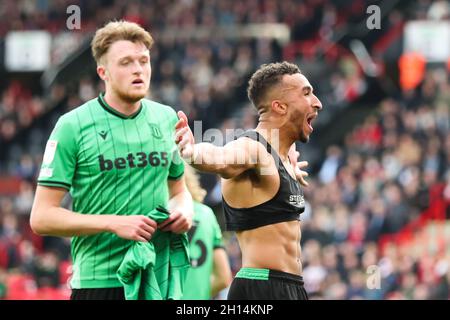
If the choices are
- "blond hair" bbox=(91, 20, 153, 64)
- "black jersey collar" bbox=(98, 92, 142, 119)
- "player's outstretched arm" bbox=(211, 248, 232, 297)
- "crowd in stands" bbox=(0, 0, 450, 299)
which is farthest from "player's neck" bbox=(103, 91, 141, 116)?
"crowd in stands" bbox=(0, 0, 450, 299)

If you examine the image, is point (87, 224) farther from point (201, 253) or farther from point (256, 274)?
point (201, 253)

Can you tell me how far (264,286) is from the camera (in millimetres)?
6359

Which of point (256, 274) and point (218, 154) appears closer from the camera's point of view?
point (218, 154)

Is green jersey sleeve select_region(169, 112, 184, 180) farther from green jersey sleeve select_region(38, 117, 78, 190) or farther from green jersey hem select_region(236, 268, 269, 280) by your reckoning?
green jersey hem select_region(236, 268, 269, 280)

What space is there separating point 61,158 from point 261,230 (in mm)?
1201

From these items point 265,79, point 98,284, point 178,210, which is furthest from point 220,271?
point 265,79

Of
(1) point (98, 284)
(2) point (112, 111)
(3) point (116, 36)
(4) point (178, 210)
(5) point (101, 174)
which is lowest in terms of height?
(1) point (98, 284)

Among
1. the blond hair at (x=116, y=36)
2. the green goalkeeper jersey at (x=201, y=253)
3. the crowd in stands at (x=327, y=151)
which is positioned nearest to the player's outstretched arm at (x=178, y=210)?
the blond hair at (x=116, y=36)

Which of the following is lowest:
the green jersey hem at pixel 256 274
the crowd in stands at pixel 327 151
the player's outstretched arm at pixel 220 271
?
the green jersey hem at pixel 256 274

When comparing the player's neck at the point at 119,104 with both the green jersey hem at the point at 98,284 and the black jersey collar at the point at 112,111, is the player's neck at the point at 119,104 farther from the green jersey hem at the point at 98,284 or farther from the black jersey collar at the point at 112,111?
the green jersey hem at the point at 98,284

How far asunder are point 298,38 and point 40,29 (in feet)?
23.2

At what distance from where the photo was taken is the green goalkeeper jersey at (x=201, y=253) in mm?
8156

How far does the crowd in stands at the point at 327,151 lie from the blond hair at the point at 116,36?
673cm
